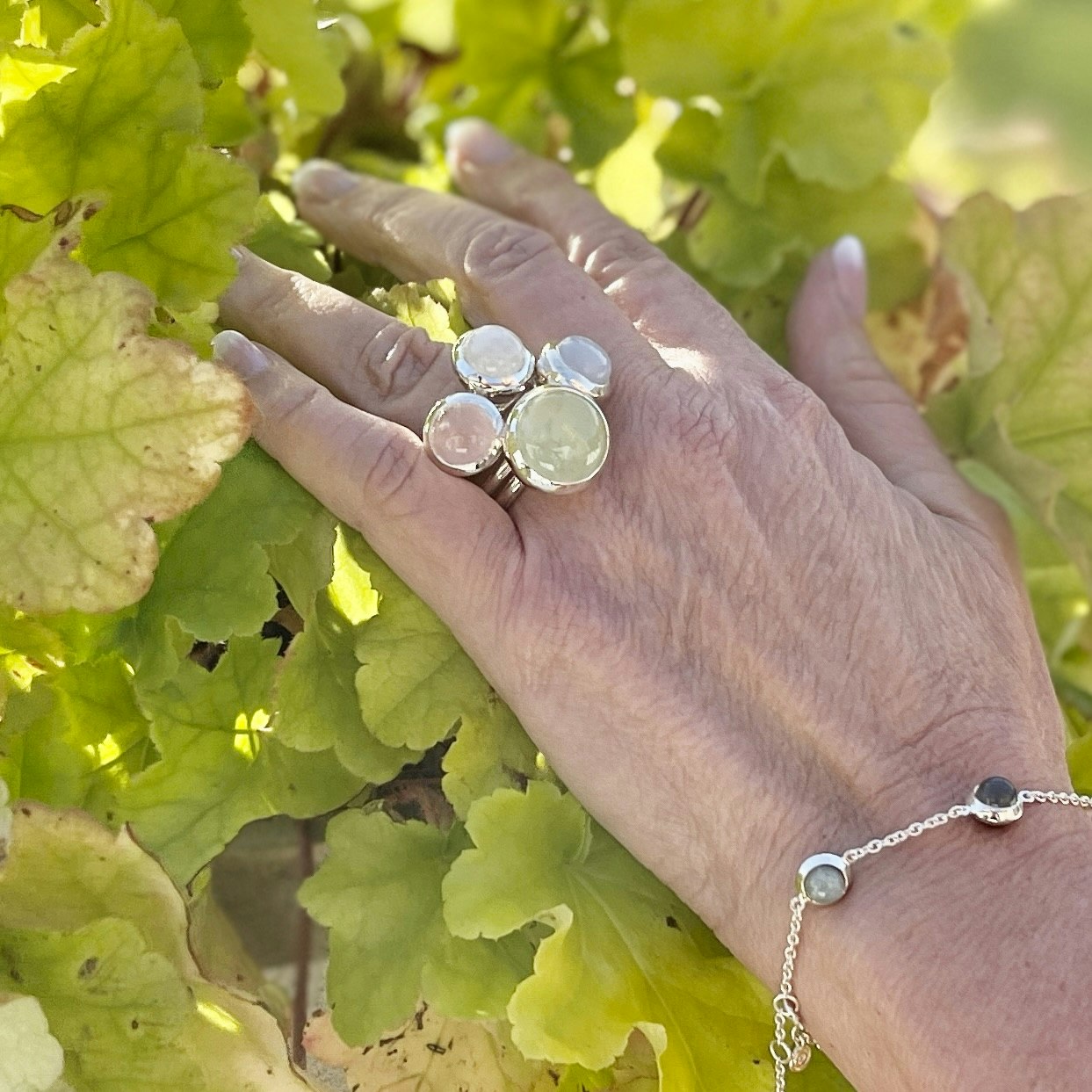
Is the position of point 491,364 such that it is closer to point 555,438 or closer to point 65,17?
point 555,438

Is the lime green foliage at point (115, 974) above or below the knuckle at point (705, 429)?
below

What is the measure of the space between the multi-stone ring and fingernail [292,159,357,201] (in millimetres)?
247

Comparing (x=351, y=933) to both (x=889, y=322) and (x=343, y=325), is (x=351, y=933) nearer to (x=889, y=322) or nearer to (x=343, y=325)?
(x=343, y=325)

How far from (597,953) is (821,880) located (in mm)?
125

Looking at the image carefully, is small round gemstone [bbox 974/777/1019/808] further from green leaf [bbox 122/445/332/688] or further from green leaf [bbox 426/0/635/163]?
green leaf [bbox 426/0/635/163]

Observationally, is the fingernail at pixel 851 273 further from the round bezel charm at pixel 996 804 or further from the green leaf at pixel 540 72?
the round bezel charm at pixel 996 804

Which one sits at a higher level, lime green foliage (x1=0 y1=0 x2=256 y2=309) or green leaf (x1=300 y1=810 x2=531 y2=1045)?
lime green foliage (x1=0 y1=0 x2=256 y2=309)

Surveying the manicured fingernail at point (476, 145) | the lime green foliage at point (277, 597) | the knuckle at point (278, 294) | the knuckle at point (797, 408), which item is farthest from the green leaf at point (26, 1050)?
the manicured fingernail at point (476, 145)

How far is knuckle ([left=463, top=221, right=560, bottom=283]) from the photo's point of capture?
0.82 metres

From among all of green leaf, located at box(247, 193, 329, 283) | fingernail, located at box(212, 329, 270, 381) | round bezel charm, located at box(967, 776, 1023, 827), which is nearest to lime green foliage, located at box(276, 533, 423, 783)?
fingernail, located at box(212, 329, 270, 381)

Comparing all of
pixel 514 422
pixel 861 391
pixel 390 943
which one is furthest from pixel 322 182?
pixel 390 943

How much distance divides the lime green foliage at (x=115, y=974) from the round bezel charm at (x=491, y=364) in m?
0.31

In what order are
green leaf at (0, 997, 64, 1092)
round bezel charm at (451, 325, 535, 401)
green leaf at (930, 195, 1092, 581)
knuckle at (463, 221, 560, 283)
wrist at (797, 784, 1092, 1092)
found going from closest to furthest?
green leaf at (0, 997, 64, 1092), wrist at (797, 784, 1092, 1092), round bezel charm at (451, 325, 535, 401), knuckle at (463, 221, 560, 283), green leaf at (930, 195, 1092, 581)

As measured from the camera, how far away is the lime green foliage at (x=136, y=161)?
0.58m
